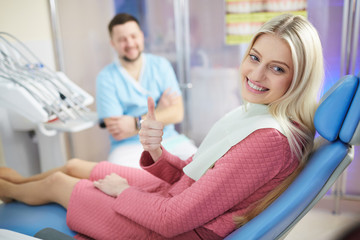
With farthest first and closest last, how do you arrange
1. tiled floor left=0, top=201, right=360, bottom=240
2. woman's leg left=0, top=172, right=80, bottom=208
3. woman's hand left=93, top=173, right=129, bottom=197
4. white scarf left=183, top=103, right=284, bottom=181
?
tiled floor left=0, top=201, right=360, bottom=240 < woman's leg left=0, top=172, right=80, bottom=208 < woman's hand left=93, top=173, right=129, bottom=197 < white scarf left=183, top=103, right=284, bottom=181

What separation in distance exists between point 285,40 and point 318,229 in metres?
1.53

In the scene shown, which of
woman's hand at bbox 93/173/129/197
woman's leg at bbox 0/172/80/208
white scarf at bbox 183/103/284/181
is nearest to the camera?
white scarf at bbox 183/103/284/181

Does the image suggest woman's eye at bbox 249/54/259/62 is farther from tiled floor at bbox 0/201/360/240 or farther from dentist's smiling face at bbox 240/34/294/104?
tiled floor at bbox 0/201/360/240

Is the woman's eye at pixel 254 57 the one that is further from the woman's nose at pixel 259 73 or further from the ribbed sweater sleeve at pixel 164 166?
the ribbed sweater sleeve at pixel 164 166

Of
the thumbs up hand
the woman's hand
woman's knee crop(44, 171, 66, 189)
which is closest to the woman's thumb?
the thumbs up hand

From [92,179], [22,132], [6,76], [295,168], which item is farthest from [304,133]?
[22,132]

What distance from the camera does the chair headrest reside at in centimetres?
91

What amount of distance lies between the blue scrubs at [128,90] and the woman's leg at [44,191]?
717 millimetres

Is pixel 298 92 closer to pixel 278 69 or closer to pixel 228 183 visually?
pixel 278 69

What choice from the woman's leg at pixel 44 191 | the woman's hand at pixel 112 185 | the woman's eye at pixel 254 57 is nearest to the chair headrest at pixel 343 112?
the woman's eye at pixel 254 57

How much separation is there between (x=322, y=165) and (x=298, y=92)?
0.22 metres

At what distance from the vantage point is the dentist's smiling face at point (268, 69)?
1003 mm

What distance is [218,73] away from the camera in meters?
2.69

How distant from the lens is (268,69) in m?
1.04
